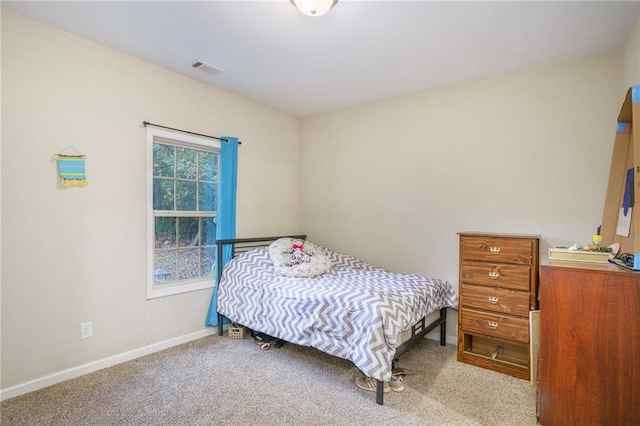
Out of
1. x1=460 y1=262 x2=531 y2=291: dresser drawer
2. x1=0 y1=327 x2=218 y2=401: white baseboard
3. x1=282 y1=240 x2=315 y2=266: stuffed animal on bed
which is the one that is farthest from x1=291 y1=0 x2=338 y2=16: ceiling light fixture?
x1=0 y1=327 x2=218 y2=401: white baseboard

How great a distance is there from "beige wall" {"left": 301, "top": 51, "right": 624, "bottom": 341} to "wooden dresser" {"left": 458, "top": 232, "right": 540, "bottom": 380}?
1.39ft

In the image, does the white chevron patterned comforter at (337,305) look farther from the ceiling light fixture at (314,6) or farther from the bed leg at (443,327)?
the ceiling light fixture at (314,6)

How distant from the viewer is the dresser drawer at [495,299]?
2.37 metres

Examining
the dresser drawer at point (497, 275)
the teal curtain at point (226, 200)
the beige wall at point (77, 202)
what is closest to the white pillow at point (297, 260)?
the teal curtain at point (226, 200)

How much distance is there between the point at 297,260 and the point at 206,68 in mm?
1908

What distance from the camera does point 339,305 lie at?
219cm

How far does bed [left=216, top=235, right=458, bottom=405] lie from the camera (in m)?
2.01

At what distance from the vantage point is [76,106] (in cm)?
234

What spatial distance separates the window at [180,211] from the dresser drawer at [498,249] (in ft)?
7.95

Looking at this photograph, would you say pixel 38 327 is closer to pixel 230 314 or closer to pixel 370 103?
pixel 230 314

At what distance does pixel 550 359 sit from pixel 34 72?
3.51 metres

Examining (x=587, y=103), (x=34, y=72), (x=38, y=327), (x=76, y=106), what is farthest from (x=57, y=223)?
(x=587, y=103)

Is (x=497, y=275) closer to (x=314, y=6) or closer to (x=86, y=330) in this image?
(x=314, y=6)

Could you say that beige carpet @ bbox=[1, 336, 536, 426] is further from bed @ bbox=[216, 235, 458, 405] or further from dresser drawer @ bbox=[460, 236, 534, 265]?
dresser drawer @ bbox=[460, 236, 534, 265]
